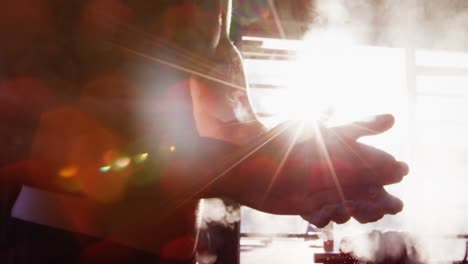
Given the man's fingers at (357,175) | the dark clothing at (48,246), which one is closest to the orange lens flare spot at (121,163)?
the dark clothing at (48,246)

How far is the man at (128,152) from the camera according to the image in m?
0.67

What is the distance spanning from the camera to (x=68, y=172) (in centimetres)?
73

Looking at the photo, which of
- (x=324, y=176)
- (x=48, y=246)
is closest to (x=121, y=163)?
(x=48, y=246)

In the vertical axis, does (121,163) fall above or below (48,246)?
above

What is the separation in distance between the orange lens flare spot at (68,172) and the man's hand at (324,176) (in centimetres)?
33

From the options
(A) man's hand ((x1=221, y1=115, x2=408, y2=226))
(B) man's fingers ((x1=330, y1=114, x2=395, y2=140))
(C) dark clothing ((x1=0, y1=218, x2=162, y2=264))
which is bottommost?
(C) dark clothing ((x1=0, y1=218, x2=162, y2=264))

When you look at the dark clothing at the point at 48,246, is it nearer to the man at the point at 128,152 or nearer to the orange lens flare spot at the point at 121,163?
the man at the point at 128,152

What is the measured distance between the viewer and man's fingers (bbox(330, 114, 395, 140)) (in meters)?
0.65

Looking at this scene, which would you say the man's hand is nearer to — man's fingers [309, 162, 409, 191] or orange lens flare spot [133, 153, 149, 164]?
man's fingers [309, 162, 409, 191]

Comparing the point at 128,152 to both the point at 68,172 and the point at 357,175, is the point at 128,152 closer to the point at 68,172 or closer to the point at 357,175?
the point at 68,172

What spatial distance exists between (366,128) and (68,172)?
23.2 inches

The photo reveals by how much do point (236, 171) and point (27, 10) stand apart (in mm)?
525

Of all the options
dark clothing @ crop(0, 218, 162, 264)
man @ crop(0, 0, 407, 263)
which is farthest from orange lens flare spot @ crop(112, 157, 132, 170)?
dark clothing @ crop(0, 218, 162, 264)

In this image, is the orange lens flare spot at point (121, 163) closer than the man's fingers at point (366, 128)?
No
